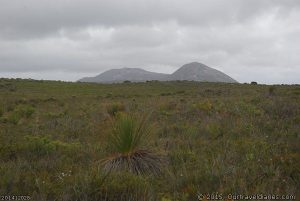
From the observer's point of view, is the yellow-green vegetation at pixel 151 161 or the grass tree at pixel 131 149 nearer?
the yellow-green vegetation at pixel 151 161

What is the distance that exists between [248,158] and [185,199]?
2.33 m

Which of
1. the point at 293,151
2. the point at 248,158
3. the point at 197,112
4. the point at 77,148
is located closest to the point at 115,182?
the point at 248,158

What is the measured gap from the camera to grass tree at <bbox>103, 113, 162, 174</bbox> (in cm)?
707

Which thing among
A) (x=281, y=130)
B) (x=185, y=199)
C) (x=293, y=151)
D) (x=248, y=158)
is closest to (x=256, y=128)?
(x=281, y=130)

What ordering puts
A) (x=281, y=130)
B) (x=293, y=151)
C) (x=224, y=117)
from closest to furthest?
(x=293, y=151) → (x=281, y=130) → (x=224, y=117)

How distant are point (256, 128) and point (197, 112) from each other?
459 cm

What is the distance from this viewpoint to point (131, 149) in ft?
24.2

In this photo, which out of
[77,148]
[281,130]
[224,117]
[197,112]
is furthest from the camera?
[197,112]

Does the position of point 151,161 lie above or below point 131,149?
below

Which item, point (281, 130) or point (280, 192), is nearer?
point (280, 192)

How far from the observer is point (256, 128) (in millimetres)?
10883

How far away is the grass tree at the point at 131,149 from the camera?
7074mm

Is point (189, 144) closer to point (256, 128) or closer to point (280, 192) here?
point (256, 128)

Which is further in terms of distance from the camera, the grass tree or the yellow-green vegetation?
the grass tree
